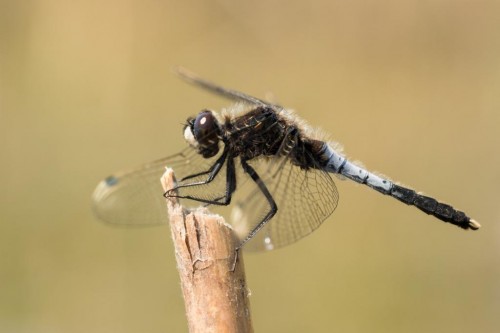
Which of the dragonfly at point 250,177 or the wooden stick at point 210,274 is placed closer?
the wooden stick at point 210,274

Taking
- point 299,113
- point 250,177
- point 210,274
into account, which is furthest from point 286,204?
point 299,113

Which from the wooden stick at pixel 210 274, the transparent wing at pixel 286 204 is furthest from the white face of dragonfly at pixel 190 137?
the wooden stick at pixel 210 274

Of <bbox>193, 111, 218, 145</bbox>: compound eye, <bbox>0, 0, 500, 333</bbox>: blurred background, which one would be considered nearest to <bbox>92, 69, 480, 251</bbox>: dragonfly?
<bbox>193, 111, 218, 145</bbox>: compound eye

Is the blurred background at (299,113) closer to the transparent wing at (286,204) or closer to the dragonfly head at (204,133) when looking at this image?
the transparent wing at (286,204)

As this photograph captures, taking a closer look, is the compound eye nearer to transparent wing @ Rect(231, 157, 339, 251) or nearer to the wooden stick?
transparent wing @ Rect(231, 157, 339, 251)

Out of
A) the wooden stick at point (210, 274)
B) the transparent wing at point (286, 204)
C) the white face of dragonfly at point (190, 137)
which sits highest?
the white face of dragonfly at point (190, 137)

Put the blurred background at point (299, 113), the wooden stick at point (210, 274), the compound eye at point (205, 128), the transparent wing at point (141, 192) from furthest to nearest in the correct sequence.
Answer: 1. the blurred background at point (299, 113)
2. the transparent wing at point (141, 192)
3. the compound eye at point (205, 128)
4. the wooden stick at point (210, 274)

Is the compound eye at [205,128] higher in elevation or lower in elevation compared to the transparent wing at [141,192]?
→ higher

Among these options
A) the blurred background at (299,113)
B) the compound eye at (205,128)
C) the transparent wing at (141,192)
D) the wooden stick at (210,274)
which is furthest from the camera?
the blurred background at (299,113)
